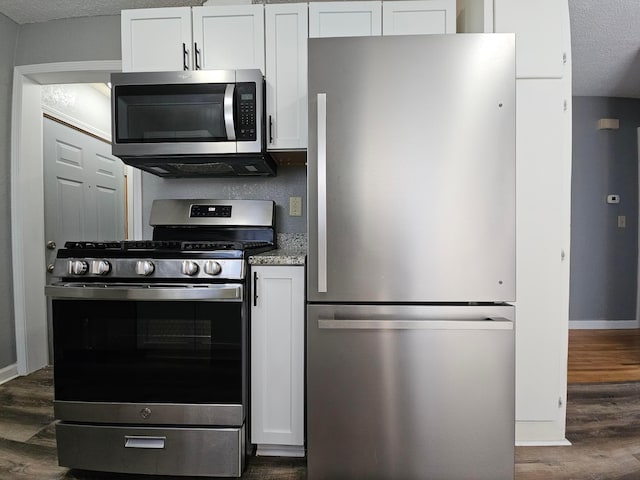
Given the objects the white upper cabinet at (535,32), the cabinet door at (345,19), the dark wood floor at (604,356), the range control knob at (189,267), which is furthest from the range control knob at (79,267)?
the dark wood floor at (604,356)

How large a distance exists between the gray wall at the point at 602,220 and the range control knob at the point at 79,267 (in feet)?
13.8

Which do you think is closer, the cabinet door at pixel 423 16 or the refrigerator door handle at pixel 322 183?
the refrigerator door handle at pixel 322 183

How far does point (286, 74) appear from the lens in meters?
1.76

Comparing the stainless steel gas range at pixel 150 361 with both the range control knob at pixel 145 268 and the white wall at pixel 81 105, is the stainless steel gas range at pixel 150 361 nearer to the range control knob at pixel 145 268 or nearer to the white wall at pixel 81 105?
the range control knob at pixel 145 268

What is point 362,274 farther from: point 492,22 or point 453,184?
point 492,22

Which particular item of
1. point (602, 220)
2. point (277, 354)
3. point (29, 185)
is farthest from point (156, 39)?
point (602, 220)

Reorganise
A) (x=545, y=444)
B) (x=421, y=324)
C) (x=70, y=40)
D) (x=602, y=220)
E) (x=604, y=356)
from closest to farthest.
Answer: (x=421, y=324)
(x=545, y=444)
(x=70, y=40)
(x=604, y=356)
(x=602, y=220)

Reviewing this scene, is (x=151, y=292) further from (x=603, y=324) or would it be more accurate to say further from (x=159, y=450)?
(x=603, y=324)

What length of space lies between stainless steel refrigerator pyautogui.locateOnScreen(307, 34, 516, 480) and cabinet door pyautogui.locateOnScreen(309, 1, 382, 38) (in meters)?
0.55

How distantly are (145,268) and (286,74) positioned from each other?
116 cm

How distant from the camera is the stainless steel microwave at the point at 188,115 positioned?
1662mm

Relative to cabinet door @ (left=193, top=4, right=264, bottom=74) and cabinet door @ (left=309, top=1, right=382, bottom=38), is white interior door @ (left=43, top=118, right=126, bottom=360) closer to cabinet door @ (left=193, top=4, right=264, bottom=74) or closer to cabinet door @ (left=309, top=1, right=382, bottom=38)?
cabinet door @ (left=193, top=4, right=264, bottom=74)

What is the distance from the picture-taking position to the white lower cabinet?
4.74 feet

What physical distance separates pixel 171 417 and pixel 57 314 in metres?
0.62
